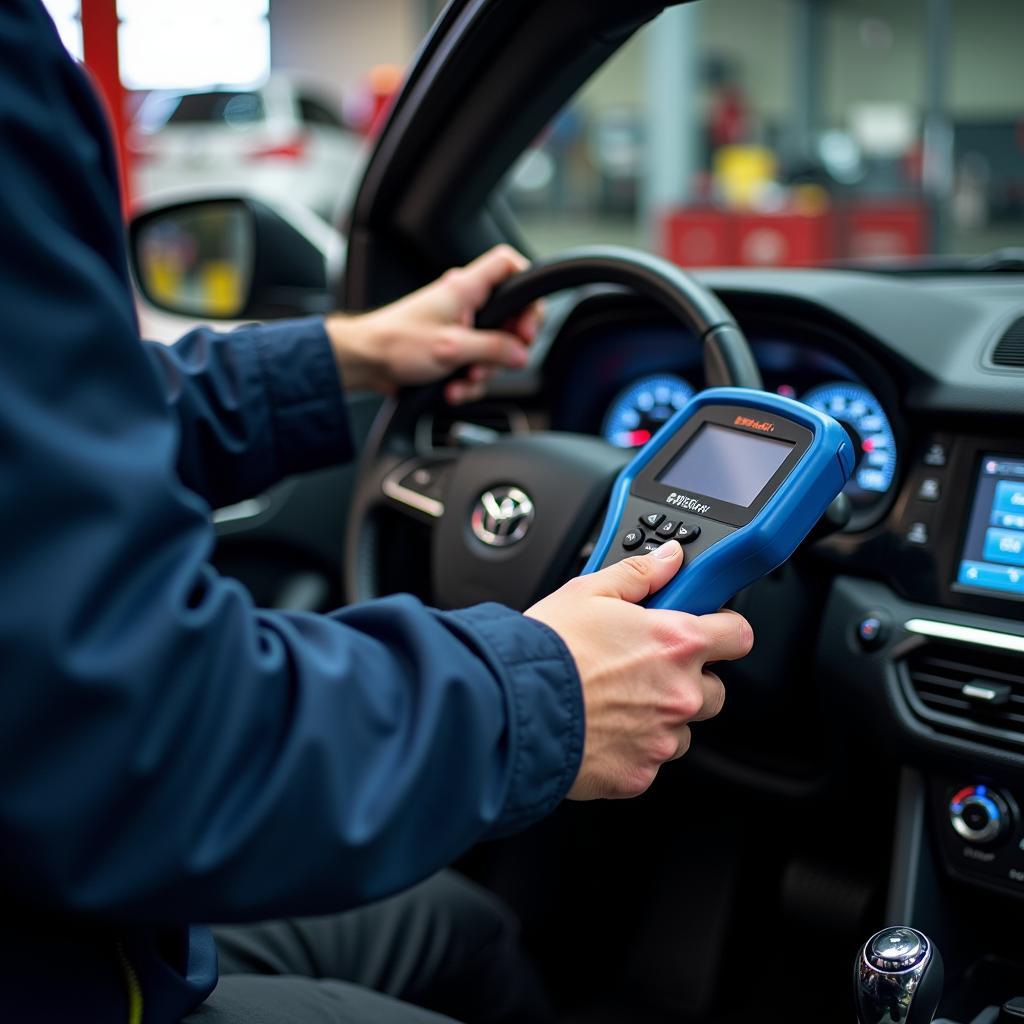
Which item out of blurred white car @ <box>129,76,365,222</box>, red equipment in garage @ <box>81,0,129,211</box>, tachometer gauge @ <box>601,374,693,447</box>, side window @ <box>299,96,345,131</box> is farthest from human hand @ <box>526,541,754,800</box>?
side window @ <box>299,96,345,131</box>

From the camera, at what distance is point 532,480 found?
107 cm

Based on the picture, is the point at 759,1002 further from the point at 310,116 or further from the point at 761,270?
the point at 310,116

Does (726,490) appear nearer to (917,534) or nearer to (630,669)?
(630,669)

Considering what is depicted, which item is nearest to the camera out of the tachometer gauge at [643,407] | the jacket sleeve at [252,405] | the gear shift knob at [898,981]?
the gear shift knob at [898,981]

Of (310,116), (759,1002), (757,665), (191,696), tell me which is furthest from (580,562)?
(310,116)

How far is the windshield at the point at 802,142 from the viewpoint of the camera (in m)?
7.53

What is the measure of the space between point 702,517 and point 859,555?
0.39 metres

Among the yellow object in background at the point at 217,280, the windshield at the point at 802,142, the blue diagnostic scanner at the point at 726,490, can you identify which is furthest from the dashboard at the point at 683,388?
the windshield at the point at 802,142

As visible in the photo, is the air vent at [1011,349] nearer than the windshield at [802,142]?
Yes

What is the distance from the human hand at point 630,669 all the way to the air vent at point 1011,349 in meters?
0.50

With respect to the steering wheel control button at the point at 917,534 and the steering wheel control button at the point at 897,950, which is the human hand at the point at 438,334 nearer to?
the steering wheel control button at the point at 917,534

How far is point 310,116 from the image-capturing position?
9391 millimetres

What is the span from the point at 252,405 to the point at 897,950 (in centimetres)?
68

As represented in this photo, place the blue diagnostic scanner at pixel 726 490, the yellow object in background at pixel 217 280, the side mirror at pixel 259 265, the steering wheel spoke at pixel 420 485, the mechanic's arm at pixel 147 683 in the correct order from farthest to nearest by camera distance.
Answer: the yellow object in background at pixel 217 280, the side mirror at pixel 259 265, the steering wheel spoke at pixel 420 485, the blue diagnostic scanner at pixel 726 490, the mechanic's arm at pixel 147 683
